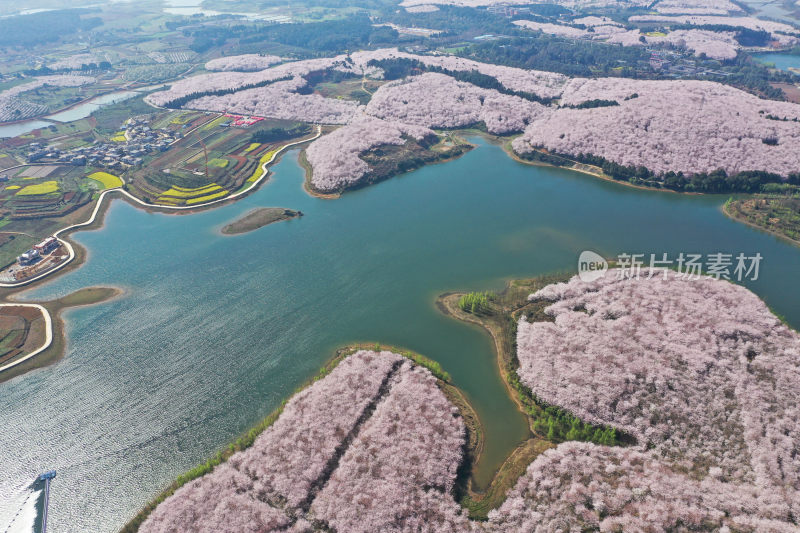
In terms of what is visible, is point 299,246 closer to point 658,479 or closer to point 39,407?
point 39,407

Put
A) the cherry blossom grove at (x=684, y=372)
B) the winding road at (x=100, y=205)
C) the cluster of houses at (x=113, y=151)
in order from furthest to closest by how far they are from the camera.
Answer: the cluster of houses at (x=113, y=151)
the winding road at (x=100, y=205)
the cherry blossom grove at (x=684, y=372)

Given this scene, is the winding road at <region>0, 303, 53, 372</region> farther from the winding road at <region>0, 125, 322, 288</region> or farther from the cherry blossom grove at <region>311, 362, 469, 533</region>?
the cherry blossom grove at <region>311, 362, 469, 533</region>

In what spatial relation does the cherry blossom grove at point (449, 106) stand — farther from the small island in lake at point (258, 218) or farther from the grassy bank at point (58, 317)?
the grassy bank at point (58, 317)

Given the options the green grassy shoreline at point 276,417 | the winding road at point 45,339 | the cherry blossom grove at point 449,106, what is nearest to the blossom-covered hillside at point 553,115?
the cherry blossom grove at point 449,106

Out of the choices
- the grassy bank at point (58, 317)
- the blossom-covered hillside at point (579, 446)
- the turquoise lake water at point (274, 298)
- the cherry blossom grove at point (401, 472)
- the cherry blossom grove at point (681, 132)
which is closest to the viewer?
the blossom-covered hillside at point (579, 446)

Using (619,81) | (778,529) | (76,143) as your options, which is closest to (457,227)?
(778,529)

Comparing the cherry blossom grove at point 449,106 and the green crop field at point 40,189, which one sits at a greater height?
the cherry blossom grove at point 449,106
